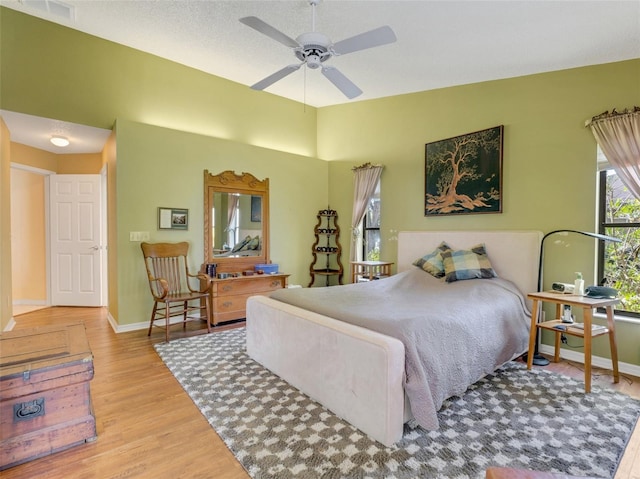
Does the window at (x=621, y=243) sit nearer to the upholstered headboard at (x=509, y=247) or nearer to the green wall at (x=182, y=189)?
the upholstered headboard at (x=509, y=247)

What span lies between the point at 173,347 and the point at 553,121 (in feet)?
14.7

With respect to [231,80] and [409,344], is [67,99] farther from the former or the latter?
[409,344]

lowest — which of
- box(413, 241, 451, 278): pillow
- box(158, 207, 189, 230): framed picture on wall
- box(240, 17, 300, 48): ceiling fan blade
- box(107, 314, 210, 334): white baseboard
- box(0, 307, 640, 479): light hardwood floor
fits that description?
box(0, 307, 640, 479): light hardwood floor

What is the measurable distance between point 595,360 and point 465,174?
223cm

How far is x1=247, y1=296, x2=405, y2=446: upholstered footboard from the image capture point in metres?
1.82

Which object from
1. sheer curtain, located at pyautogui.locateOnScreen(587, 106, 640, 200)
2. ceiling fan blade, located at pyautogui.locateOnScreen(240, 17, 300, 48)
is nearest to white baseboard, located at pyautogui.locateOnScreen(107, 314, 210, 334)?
ceiling fan blade, located at pyautogui.locateOnScreen(240, 17, 300, 48)

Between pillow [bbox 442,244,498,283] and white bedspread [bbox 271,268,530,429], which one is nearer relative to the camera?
white bedspread [bbox 271,268,530,429]

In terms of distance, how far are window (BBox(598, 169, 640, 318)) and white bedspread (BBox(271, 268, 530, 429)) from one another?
0.80m

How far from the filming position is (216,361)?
120 inches

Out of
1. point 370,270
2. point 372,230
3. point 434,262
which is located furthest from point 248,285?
point 434,262

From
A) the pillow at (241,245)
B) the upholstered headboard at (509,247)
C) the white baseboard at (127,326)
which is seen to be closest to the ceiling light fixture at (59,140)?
the white baseboard at (127,326)

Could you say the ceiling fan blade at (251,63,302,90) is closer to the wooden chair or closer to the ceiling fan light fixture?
the wooden chair

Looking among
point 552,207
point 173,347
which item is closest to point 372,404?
point 173,347

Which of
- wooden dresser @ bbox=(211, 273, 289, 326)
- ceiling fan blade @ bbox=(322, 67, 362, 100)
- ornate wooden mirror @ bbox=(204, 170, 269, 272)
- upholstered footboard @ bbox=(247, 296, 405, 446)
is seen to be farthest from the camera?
ornate wooden mirror @ bbox=(204, 170, 269, 272)
